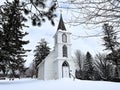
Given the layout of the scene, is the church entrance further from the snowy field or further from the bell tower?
the snowy field

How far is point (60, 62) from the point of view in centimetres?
2683

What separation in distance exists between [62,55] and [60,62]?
1.44 m

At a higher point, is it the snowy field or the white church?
the white church

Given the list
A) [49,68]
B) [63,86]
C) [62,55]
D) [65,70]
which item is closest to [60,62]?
[62,55]

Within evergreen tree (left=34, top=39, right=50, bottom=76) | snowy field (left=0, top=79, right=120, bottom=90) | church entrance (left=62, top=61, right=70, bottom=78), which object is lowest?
snowy field (left=0, top=79, right=120, bottom=90)

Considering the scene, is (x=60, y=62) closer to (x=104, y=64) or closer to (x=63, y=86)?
(x=63, y=86)

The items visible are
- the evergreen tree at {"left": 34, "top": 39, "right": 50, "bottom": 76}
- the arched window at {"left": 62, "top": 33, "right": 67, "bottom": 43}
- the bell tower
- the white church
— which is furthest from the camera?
the evergreen tree at {"left": 34, "top": 39, "right": 50, "bottom": 76}

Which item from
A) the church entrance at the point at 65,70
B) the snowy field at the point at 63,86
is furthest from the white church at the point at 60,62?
the snowy field at the point at 63,86

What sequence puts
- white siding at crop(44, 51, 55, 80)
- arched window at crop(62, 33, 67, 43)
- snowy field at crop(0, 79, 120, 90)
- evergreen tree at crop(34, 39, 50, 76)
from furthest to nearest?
evergreen tree at crop(34, 39, 50, 76), arched window at crop(62, 33, 67, 43), white siding at crop(44, 51, 55, 80), snowy field at crop(0, 79, 120, 90)

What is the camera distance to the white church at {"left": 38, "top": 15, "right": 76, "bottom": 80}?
87.7 feet

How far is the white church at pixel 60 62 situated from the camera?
87.7ft

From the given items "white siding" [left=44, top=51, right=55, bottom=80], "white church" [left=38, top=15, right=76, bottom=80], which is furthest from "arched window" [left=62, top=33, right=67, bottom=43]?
"white siding" [left=44, top=51, right=55, bottom=80]

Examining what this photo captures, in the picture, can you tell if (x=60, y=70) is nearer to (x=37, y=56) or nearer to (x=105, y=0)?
(x=37, y=56)

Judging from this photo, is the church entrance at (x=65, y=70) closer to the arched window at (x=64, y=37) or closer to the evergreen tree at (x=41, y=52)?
the arched window at (x=64, y=37)
